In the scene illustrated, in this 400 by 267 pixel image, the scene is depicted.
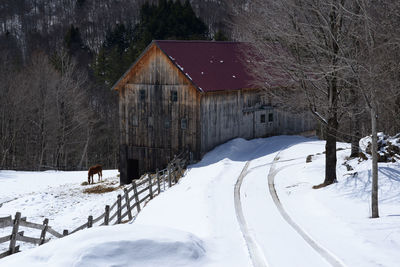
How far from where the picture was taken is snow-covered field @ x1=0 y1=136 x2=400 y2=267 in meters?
11.3

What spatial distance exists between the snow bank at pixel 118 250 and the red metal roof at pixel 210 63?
19175 mm

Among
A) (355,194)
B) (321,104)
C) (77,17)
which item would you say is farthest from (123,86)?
(77,17)

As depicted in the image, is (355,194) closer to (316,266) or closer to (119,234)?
(316,266)

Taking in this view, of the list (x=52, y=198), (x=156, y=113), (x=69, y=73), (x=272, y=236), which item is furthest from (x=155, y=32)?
(x=272, y=236)

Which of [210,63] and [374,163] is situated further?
[210,63]

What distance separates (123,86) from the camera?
1337 inches

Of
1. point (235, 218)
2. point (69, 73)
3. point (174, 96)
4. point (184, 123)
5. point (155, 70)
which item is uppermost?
point (69, 73)

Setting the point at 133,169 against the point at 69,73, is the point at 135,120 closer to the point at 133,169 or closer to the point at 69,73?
the point at 133,169

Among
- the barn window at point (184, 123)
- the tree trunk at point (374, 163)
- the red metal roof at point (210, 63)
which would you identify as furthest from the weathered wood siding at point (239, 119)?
the tree trunk at point (374, 163)

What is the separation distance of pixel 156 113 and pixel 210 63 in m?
5.06

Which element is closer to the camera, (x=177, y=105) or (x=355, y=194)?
(x=355, y=194)

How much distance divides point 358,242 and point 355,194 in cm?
482

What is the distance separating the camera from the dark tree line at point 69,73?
160 feet

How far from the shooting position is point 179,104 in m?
31.9
